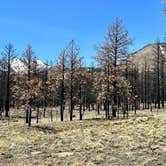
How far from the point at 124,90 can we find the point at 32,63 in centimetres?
1260

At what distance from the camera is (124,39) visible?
48375 millimetres

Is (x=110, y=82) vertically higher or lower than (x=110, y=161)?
higher

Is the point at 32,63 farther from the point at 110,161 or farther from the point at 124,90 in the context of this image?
the point at 110,161

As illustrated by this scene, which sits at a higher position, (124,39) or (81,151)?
(124,39)

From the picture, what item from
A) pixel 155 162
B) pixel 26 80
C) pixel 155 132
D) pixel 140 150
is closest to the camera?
pixel 155 162

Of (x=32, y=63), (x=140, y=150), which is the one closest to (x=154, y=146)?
(x=140, y=150)

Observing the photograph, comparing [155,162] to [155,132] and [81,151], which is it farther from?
[155,132]

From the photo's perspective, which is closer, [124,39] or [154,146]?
[154,146]

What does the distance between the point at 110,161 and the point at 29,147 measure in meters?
6.81

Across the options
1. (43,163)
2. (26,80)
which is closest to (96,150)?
(43,163)

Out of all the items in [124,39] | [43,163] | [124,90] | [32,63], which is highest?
[124,39]

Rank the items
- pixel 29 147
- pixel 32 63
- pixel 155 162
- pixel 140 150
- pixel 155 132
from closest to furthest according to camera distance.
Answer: pixel 155 162
pixel 140 150
pixel 29 147
pixel 155 132
pixel 32 63

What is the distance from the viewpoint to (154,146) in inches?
718

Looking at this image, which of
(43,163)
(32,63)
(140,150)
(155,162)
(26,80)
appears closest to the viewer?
(155,162)
